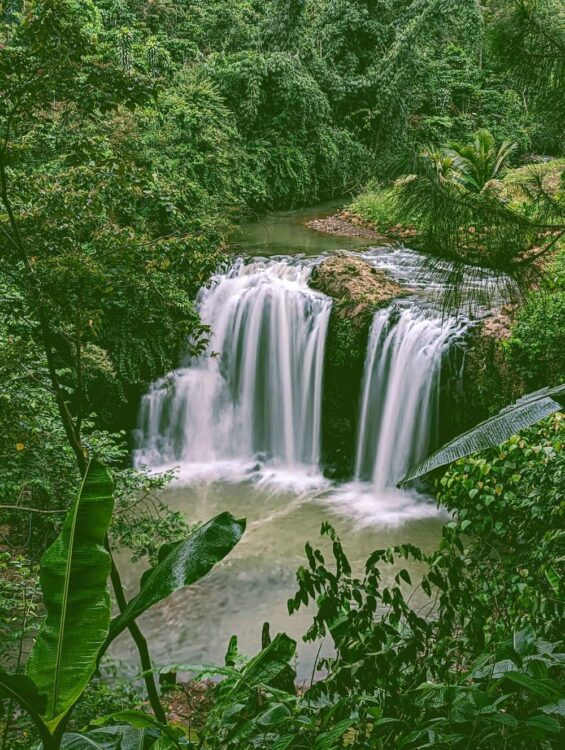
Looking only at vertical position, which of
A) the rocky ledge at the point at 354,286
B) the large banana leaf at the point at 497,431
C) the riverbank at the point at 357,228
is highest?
the riverbank at the point at 357,228

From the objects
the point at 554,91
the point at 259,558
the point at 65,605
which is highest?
the point at 554,91

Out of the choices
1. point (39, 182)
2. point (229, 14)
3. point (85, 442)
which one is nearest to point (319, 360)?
point (85, 442)

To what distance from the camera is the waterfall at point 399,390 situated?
948 cm

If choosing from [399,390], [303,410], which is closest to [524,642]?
[399,390]

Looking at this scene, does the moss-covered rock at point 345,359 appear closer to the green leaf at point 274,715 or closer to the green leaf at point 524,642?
the green leaf at point 524,642

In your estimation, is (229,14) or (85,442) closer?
(85,442)

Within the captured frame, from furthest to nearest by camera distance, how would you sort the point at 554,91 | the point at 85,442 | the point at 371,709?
the point at 85,442, the point at 554,91, the point at 371,709

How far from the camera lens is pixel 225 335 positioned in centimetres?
1109

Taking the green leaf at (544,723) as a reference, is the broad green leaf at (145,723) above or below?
below

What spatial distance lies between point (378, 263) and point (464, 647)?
10426mm

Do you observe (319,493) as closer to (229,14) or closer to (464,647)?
(464,647)

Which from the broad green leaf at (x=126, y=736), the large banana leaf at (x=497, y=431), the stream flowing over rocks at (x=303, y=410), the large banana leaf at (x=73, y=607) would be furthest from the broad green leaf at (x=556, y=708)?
the stream flowing over rocks at (x=303, y=410)

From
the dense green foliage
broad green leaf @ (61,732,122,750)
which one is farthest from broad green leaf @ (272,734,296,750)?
broad green leaf @ (61,732,122,750)

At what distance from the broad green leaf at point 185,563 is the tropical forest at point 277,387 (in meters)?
0.01
